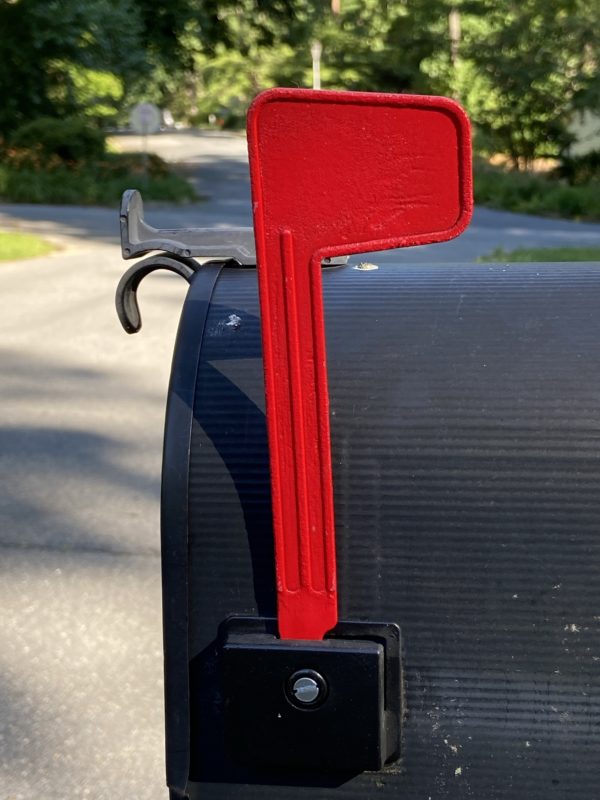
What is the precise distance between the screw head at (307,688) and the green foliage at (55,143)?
83.9 feet

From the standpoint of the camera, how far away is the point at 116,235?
1911 centimetres

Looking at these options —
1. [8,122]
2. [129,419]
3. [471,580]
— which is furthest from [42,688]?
[8,122]

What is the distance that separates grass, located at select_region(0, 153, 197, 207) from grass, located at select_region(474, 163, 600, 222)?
21.6ft

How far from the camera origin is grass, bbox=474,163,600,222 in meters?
23.6

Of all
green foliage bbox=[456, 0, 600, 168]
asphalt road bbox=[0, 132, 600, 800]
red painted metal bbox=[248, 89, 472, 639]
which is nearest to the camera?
red painted metal bbox=[248, 89, 472, 639]

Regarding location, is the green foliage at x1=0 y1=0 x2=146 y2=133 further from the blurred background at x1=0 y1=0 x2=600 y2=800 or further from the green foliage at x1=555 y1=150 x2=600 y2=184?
the green foliage at x1=555 y1=150 x2=600 y2=184

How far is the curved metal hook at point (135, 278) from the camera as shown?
1.89 meters

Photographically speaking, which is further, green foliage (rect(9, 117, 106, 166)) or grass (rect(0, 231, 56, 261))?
green foliage (rect(9, 117, 106, 166))

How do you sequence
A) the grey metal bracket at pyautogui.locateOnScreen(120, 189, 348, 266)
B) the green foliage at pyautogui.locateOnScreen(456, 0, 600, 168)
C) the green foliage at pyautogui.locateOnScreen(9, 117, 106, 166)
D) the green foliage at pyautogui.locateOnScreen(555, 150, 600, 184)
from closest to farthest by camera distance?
1. the grey metal bracket at pyautogui.locateOnScreen(120, 189, 348, 266)
2. the green foliage at pyautogui.locateOnScreen(9, 117, 106, 166)
3. the green foliage at pyautogui.locateOnScreen(555, 150, 600, 184)
4. the green foliage at pyautogui.locateOnScreen(456, 0, 600, 168)

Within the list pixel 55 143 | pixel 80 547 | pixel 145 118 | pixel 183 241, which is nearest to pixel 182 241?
pixel 183 241

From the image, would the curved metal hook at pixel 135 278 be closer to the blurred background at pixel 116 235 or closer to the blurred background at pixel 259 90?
the blurred background at pixel 116 235

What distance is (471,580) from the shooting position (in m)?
1.55

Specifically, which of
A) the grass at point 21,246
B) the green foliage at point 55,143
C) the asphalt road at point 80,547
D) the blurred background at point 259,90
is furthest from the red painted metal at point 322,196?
the green foliage at point 55,143

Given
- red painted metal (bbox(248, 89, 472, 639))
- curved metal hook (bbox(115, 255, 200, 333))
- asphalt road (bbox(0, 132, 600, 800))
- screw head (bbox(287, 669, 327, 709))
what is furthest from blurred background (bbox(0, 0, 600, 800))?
red painted metal (bbox(248, 89, 472, 639))
